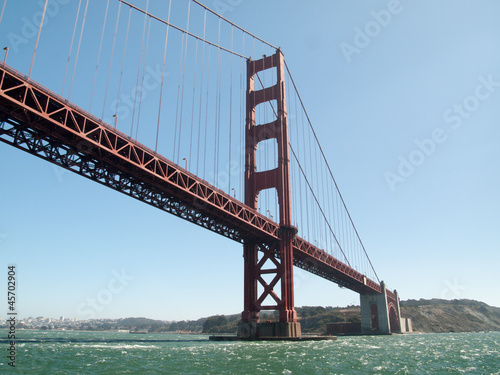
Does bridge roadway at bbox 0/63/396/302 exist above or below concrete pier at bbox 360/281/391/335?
above

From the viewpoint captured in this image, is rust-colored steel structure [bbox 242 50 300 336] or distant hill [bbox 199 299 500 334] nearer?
rust-colored steel structure [bbox 242 50 300 336]

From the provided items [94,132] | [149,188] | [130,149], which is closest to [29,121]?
[94,132]

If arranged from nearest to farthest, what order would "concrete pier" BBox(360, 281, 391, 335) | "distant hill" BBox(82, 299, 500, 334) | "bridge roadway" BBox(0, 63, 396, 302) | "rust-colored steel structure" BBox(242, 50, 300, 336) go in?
"bridge roadway" BBox(0, 63, 396, 302)
"rust-colored steel structure" BBox(242, 50, 300, 336)
"concrete pier" BBox(360, 281, 391, 335)
"distant hill" BBox(82, 299, 500, 334)

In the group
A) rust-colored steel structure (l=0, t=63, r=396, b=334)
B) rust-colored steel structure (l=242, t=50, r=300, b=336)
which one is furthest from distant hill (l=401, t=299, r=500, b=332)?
rust-colored steel structure (l=242, t=50, r=300, b=336)

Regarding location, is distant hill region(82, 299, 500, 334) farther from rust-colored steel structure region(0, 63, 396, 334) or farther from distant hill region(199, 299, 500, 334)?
rust-colored steel structure region(0, 63, 396, 334)

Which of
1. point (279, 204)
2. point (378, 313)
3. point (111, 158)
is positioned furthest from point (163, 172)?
point (378, 313)

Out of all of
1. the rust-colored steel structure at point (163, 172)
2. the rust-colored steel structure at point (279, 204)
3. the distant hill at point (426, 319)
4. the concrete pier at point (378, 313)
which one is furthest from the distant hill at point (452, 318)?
the rust-colored steel structure at point (279, 204)

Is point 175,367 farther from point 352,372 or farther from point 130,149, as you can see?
point 130,149
